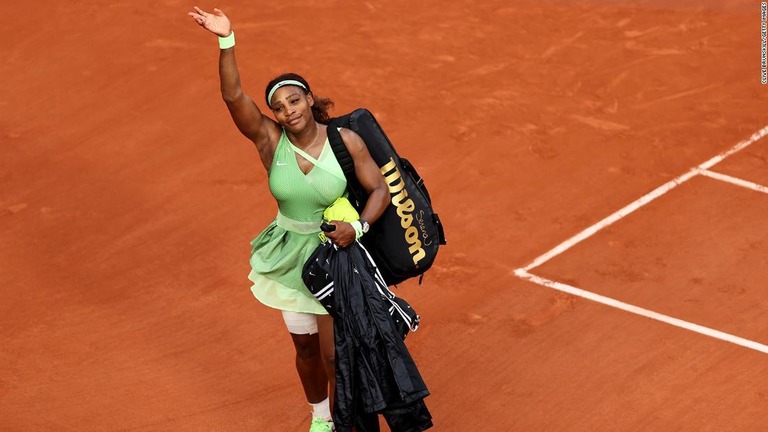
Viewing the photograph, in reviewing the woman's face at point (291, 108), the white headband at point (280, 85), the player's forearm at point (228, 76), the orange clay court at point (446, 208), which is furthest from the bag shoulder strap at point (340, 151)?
the orange clay court at point (446, 208)

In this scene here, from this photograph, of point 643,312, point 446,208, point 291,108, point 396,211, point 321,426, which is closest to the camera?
point 291,108

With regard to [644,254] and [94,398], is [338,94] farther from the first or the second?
[94,398]

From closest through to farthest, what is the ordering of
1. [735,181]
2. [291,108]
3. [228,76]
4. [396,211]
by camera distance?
[228,76] < [291,108] < [396,211] < [735,181]

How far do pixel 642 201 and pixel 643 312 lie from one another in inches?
70.2

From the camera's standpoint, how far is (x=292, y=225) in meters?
7.40

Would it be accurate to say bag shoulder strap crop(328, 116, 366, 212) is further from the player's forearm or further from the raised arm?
the player's forearm

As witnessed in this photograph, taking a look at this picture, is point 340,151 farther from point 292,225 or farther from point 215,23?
point 215,23

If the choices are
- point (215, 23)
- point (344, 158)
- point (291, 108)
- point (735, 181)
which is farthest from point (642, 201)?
point (215, 23)

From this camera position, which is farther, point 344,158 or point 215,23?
point 344,158

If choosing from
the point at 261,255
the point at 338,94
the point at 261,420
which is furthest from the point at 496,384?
the point at 338,94

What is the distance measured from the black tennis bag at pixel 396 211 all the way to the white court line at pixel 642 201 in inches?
125

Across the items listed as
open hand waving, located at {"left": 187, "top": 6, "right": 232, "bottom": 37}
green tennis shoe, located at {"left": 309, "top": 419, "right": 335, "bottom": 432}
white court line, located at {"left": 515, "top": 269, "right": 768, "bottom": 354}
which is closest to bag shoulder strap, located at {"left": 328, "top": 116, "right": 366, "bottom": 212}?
open hand waving, located at {"left": 187, "top": 6, "right": 232, "bottom": 37}

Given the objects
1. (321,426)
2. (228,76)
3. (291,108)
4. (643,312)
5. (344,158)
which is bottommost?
(643,312)

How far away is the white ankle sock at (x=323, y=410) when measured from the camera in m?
8.05
